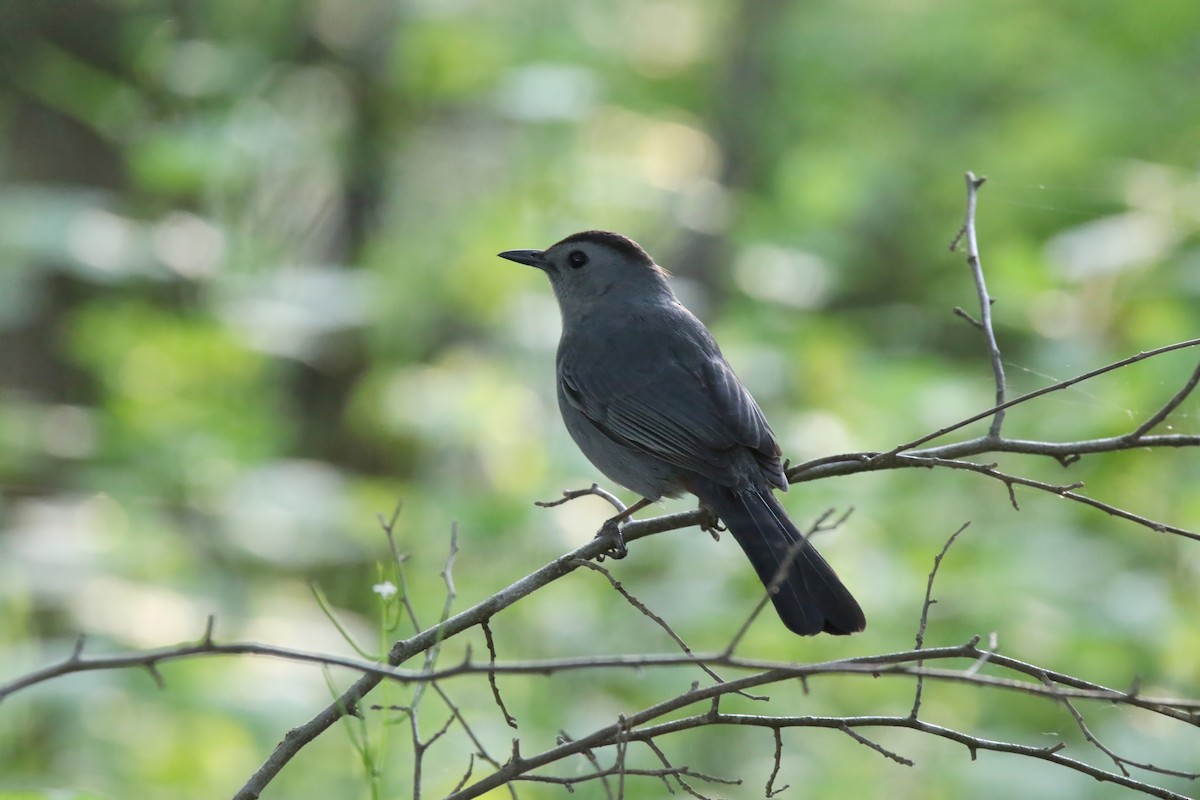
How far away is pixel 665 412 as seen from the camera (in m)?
3.29

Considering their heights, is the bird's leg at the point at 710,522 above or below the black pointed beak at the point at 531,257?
below

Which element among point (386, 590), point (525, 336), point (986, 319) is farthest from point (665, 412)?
point (525, 336)

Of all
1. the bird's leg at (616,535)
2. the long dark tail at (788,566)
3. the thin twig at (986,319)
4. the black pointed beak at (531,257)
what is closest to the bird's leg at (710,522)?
the long dark tail at (788,566)

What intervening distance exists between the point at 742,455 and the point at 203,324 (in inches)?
143

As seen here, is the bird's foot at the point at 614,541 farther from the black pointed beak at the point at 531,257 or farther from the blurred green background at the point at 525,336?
the black pointed beak at the point at 531,257

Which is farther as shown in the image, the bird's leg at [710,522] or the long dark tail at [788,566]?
the bird's leg at [710,522]

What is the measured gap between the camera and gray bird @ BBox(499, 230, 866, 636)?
2.64 metres

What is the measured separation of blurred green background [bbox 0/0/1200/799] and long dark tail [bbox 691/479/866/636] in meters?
0.68

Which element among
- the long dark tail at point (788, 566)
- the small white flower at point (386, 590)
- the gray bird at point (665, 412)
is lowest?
the small white flower at point (386, 590)

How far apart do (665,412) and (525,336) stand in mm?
2040

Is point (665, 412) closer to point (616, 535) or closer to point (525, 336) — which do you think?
point (616, 535)

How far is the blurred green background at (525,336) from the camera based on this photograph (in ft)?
14.1

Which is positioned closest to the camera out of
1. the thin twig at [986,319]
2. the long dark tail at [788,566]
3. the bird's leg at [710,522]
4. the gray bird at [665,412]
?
the thin twig at [986,319]

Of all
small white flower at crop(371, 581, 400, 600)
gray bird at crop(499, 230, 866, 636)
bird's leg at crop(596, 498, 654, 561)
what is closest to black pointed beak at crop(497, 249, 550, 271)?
gray bird at crop(499, 230, 866, 636)
